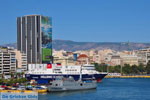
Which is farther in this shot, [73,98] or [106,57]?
[106,57]

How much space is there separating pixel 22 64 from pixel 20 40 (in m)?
23.0

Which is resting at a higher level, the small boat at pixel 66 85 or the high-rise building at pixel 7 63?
the high-rise building at pixel 7 63

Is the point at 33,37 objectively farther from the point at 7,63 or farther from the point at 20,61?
the point at 7,63

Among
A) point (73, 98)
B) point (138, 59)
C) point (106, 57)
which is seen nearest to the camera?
point (73, 98)

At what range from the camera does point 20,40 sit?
12100cm

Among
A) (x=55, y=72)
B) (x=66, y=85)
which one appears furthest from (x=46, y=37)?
(x=66, y=85)

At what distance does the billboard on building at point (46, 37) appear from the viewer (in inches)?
4764

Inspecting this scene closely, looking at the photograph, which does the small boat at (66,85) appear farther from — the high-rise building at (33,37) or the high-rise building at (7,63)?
the high-rise building at (33,37)

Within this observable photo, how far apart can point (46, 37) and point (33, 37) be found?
525 centimetres

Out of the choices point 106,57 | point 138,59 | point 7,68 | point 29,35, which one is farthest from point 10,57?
point 106,57

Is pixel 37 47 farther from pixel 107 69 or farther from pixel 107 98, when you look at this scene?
pixel 107 98

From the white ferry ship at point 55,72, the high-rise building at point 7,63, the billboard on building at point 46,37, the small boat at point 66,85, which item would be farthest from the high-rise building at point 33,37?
the small boat at point 66,85

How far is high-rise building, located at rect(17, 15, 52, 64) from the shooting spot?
119 meters

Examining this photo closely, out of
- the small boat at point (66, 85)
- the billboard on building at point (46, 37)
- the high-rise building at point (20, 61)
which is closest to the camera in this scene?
the small boat at point (66, 85)
